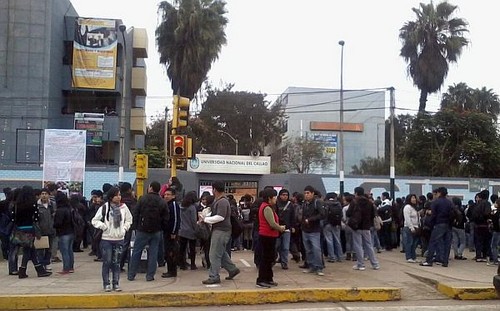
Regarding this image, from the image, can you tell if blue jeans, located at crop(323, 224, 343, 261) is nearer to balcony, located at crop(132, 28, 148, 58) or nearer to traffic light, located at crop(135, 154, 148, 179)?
traffic light, located at crop(135, 154, 148, 179)

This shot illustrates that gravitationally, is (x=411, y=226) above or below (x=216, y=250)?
above

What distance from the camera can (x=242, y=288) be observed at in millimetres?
9680

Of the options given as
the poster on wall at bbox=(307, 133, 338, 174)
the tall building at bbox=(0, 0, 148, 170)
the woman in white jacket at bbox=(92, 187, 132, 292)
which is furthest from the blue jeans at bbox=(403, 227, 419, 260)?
the poster on wall at bbox=(307, 133, 338, 174)

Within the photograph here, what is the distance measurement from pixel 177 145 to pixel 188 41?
23969mm

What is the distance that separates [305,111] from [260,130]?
19.8 metres

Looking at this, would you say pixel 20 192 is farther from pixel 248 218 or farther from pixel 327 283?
pixel 248 218

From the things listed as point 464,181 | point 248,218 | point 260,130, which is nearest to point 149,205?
point 248,218

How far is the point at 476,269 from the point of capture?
12836mm

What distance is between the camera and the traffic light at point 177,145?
13492 mm

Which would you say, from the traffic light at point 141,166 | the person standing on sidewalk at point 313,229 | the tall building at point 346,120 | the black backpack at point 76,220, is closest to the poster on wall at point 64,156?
the black backpack at point 76,220

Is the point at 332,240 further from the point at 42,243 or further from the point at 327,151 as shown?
the point at 327,151

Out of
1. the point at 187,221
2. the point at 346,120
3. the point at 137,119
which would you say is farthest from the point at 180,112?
the point at 346,120

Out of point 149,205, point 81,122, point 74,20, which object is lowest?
point 149,205

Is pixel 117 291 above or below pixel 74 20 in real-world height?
below
